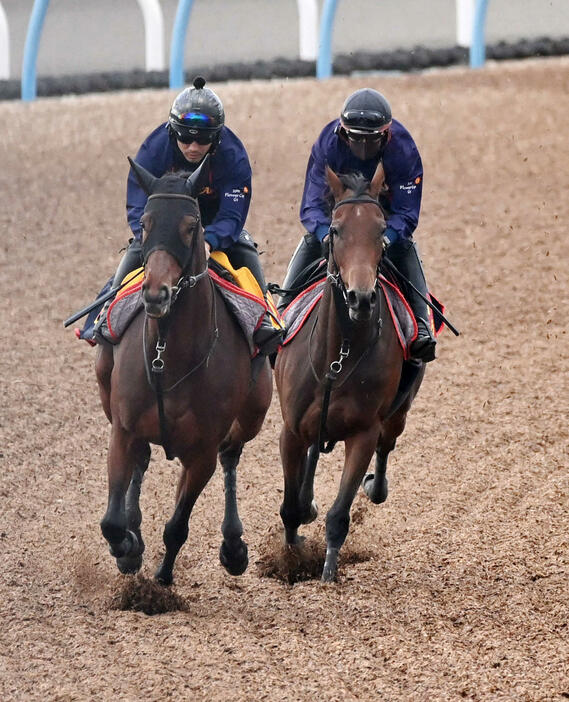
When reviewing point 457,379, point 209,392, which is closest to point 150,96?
point 457,379

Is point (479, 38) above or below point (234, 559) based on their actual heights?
above

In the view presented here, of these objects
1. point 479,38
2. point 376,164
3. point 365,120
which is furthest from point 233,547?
point 479,38

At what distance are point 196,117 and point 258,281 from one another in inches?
47.7

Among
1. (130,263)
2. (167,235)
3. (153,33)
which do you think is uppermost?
(167,235)

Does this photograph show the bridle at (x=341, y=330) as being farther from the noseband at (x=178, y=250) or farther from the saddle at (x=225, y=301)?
the noseband at (x=178, y=250)

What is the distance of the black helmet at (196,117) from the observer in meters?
7.14

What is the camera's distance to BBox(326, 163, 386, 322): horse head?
6531 mm

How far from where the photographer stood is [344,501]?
24.2 ft

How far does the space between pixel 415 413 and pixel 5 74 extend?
1527 centimetres

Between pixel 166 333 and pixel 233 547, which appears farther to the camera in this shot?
pixel 233 547

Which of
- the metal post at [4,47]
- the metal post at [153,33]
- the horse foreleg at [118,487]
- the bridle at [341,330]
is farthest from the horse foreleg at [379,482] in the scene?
the metal post at [4,47]

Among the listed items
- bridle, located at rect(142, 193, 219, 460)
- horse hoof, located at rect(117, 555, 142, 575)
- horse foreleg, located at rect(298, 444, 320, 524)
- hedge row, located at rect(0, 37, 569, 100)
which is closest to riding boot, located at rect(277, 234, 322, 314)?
horse foreleg, located at rect(298, 444, 320, 524)

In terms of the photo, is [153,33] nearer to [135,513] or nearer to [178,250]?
[135,513]

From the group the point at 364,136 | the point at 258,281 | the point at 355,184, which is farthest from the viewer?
the point at 258,281
